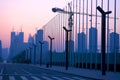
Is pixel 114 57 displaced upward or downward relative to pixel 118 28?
downward

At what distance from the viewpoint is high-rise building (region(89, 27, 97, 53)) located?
4797cm

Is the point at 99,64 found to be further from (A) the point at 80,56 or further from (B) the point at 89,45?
(A) the point at 80,56

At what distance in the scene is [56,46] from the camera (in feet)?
271

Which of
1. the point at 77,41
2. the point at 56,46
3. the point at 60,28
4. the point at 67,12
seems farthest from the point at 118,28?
the point at 56,46

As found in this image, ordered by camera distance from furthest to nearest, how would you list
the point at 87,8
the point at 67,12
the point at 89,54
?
the point at 67,12
the point at 87,8
the point at 89,54

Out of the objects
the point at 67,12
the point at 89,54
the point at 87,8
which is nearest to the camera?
the point at 89,54

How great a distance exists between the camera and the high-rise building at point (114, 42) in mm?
40506

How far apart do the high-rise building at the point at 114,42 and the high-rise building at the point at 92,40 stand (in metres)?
5.29

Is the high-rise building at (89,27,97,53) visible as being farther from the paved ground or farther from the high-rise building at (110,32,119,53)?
the paved ground

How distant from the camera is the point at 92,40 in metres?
49.8

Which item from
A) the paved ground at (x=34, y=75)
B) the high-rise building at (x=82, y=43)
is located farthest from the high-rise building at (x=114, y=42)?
the high-rise building at (x=82, y=43)

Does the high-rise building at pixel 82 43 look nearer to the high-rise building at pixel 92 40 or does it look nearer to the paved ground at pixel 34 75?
the high-rise building at pixel 92 40

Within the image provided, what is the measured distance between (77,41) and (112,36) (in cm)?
1752

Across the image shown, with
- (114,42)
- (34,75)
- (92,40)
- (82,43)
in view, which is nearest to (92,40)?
(92,40)
